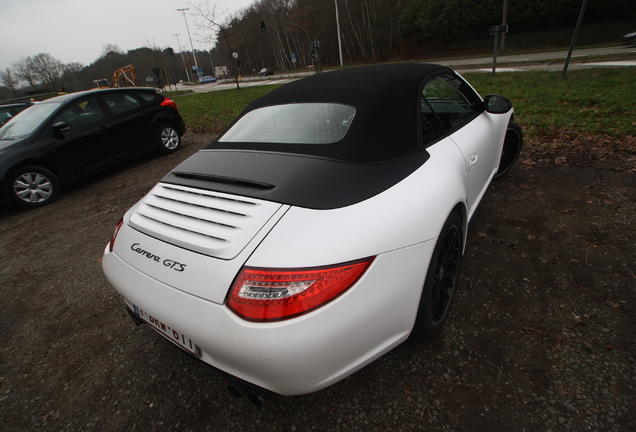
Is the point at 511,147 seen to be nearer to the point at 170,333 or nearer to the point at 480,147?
the point at 480,147

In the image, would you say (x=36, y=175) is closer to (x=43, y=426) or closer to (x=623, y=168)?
(x=43, y=426)

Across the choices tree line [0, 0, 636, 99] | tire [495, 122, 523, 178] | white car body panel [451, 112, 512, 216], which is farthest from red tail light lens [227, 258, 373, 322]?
tree line [0, 0, 636, 99]

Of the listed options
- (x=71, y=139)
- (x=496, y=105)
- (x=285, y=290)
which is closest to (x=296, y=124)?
(x=285, y=290)

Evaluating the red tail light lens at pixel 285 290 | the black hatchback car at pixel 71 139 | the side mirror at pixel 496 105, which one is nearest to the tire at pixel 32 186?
the black hatchback car at pixel 71 139

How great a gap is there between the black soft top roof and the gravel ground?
1148mm

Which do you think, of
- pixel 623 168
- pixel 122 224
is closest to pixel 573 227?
pixel 623 168

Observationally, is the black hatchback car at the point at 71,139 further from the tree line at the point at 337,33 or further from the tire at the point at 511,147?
the tree line at the point at 337,33

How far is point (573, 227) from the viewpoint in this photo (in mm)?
2857

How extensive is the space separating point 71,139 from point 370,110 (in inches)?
211

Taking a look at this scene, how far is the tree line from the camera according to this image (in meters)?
25.8

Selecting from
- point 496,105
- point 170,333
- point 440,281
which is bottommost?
point 440,281

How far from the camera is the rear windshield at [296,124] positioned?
6.11 feet

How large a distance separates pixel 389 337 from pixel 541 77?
1137 cm

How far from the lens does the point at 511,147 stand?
12.4ft
